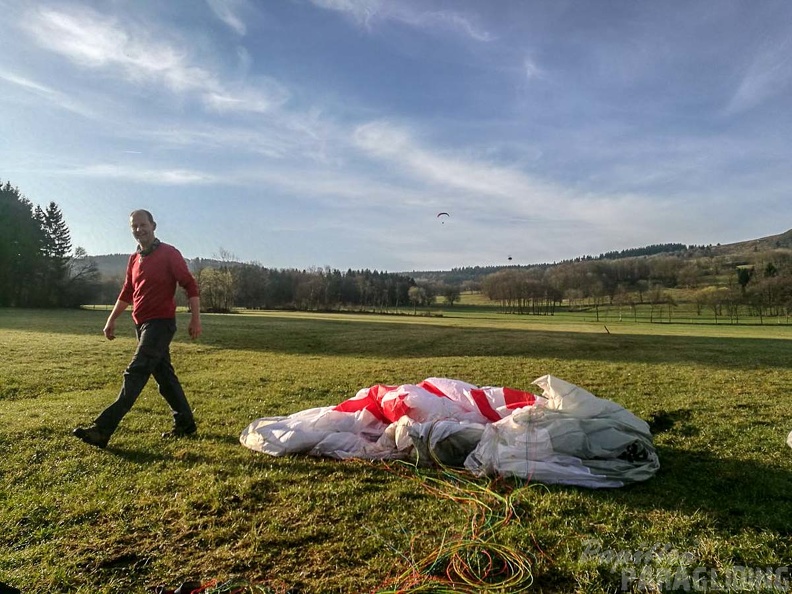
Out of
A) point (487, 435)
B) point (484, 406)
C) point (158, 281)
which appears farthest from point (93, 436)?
point (484, 406)

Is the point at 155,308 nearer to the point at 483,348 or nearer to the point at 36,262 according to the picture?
the point at 483,348

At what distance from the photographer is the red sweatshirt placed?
5.43 metres

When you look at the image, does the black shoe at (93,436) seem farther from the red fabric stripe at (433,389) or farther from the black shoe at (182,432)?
the red fabric stripe at (433,389)

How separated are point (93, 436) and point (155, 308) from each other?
1.56 metres

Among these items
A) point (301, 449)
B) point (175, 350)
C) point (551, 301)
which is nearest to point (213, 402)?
point (301, 449)

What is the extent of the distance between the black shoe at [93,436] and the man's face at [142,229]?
7.30 ft

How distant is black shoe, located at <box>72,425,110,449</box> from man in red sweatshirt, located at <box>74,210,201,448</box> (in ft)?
1.26

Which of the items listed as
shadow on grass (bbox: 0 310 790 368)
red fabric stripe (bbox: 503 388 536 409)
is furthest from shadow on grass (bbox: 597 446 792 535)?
shadow on grass (bbox: 0 310 790 368)

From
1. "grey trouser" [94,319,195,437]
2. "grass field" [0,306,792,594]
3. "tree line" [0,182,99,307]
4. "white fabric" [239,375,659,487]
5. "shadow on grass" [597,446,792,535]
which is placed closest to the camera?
"grass field" [0,306,792,594]

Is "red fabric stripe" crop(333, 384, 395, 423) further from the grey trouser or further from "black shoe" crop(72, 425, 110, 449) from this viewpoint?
"black shoe" crop(72, 425, 110, 449)

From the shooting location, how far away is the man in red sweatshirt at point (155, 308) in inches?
209

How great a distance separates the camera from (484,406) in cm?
561

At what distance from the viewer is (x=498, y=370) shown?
1340 centimetres

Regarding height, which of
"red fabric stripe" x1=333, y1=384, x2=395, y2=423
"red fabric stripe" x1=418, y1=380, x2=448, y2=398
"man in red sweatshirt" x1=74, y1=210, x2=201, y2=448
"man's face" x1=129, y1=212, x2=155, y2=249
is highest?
"man's face" x1=129, y1=212, x2=155, y2=249
